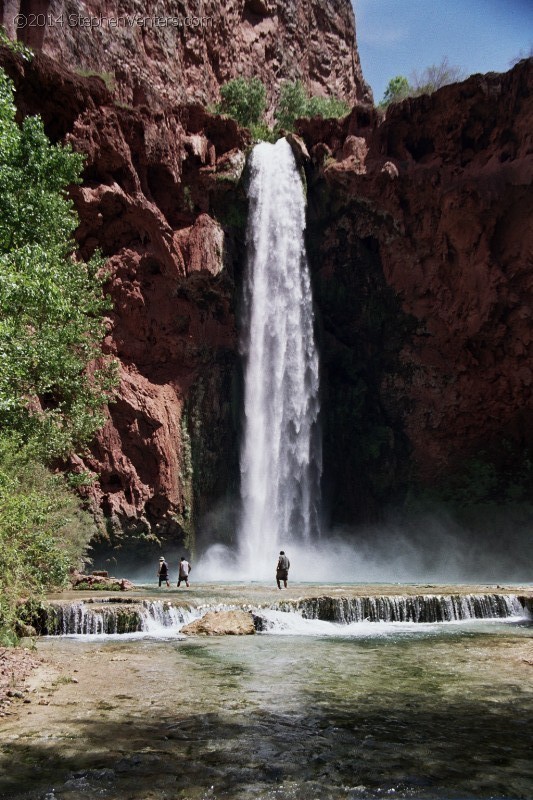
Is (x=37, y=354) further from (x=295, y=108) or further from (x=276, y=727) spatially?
(x=295, y=108)

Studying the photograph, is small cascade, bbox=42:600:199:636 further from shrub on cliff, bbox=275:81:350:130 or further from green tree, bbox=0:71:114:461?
shrub on cliff, bbox=275:81:350:130

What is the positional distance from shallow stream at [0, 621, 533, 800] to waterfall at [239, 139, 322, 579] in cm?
2005

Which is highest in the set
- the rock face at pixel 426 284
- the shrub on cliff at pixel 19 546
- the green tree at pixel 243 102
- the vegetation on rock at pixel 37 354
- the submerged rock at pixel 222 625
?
the green tree at pixel 243 102

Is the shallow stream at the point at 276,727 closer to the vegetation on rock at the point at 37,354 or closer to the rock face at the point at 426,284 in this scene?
the vegetation on rock at the point at 37,354

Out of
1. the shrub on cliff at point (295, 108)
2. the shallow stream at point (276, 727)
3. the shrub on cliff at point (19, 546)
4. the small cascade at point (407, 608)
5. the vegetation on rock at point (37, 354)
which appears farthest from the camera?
the shrub on cliff at point (295, 108)

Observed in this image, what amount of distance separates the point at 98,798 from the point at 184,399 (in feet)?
89.0

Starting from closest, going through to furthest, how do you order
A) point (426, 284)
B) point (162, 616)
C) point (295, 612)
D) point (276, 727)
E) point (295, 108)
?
point (276, 727), point (162, 616), point (295, 612), point (426, 284), point (295, 108)

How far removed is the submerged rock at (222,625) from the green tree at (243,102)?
33.7m

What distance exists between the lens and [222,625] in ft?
43.5

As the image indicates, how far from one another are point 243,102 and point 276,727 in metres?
40.1

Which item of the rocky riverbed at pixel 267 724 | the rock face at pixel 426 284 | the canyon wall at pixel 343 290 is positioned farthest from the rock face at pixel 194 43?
the rocky riverbed at pixel 267 724

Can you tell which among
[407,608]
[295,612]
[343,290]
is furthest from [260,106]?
[295,612]

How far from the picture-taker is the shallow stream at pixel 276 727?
16.1 ft

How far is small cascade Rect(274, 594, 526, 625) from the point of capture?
1545 centimetres
